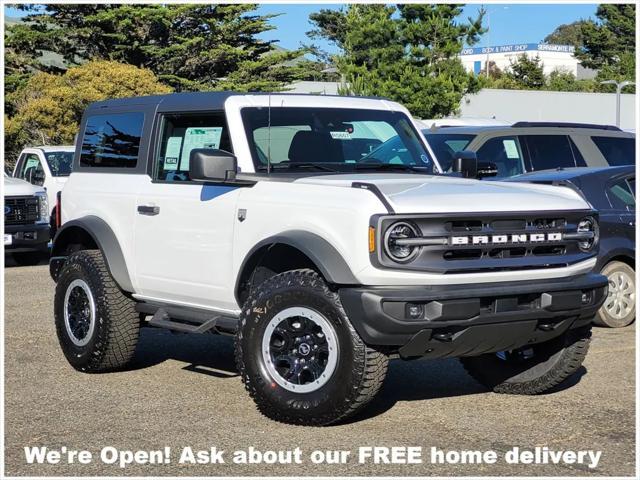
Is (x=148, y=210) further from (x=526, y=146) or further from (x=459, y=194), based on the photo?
(x=526, y=146)

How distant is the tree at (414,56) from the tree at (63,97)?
1429 cm

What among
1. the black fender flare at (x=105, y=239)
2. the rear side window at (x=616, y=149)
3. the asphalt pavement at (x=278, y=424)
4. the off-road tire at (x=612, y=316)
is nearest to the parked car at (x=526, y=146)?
the rear side window at (x=616, y=149)

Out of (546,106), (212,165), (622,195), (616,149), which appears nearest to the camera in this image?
(212,165)

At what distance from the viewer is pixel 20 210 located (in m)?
16.6

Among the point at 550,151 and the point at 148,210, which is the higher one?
the point at 550,151

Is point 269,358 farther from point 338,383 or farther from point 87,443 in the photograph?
point 87,443

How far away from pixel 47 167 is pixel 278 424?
1299cm

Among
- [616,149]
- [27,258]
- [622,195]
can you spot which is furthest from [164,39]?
[622,195]

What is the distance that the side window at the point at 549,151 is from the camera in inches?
519

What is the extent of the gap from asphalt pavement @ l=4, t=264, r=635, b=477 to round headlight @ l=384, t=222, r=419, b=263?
100cm

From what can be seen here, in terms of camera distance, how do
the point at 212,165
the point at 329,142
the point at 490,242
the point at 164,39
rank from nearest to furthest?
the point at 490,242, the point at 212,165, the point at 329,142, the point at 164,39

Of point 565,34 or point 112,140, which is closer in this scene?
point 112,140

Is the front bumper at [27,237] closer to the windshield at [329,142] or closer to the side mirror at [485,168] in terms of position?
the windshield at [329,142]

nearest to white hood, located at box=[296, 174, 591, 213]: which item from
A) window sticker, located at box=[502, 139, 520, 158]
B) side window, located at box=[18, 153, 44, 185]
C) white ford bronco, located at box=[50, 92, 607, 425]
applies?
white ford bronco, located at box=[50, 92, 607, 425]
